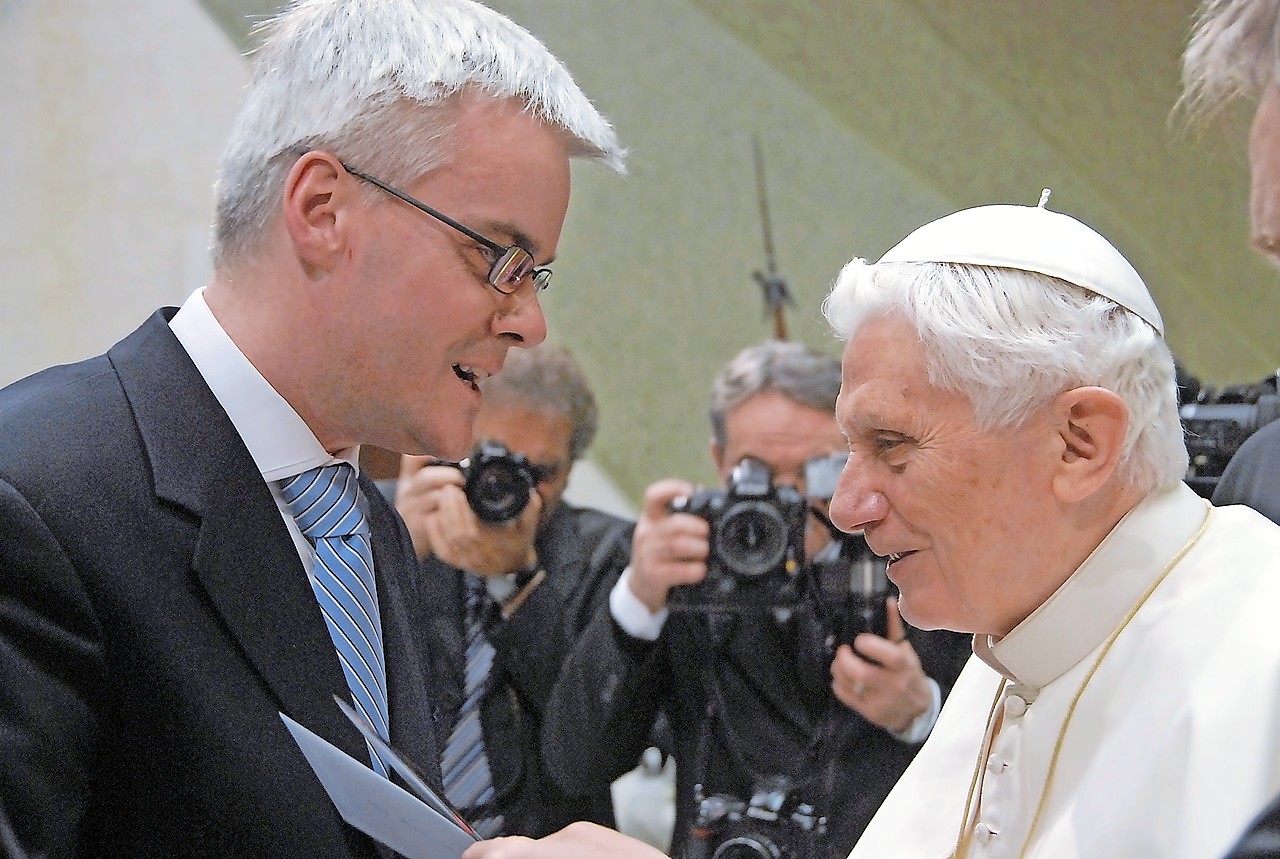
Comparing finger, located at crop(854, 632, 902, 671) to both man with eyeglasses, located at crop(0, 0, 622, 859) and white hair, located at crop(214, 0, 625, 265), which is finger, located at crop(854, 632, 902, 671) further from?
white hair, located at crop(214, 0, 625, 265)

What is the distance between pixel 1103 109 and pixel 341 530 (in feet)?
10.1

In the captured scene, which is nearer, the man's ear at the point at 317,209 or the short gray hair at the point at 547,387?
the man's ear at the point at 317,209

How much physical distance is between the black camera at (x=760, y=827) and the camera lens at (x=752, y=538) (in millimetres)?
392

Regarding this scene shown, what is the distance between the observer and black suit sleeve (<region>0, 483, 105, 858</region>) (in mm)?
1216

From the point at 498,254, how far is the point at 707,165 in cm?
318

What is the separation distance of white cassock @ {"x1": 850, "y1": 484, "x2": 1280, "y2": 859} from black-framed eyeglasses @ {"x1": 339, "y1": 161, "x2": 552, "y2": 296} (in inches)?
28.0

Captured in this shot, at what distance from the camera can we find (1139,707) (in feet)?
4.44

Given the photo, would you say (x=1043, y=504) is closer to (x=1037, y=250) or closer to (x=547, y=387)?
(x=1037, y=250)

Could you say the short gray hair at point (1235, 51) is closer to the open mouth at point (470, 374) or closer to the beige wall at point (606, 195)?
the open mouth at point (470, 374)

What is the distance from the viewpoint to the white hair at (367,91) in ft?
5.13

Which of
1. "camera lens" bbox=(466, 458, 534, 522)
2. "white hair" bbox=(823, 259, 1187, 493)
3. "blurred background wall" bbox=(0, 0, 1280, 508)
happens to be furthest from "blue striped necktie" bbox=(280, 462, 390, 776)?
"blurred background wall" bbox=(0, 0, 1280, 508)

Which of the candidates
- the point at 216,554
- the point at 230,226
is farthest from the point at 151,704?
the point at 230,226

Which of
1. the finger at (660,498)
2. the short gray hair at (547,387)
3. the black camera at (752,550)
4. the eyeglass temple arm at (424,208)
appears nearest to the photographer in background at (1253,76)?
the eyeglass temple arm at (424,208)

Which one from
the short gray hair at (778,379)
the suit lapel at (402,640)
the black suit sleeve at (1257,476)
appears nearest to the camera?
the suit lapel at (402,640)
